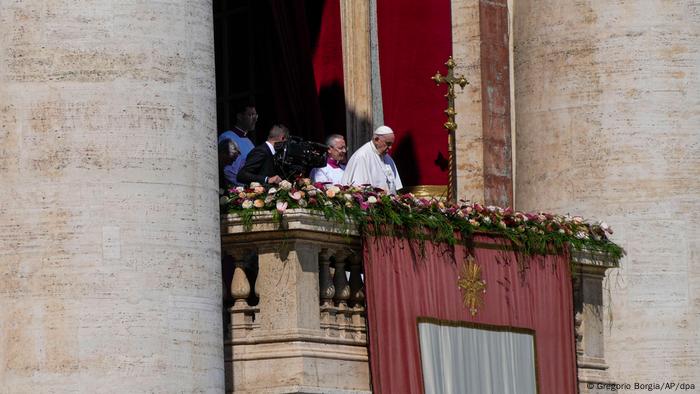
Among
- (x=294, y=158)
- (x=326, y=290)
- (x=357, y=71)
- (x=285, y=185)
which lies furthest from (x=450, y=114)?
(x=285, y=185)

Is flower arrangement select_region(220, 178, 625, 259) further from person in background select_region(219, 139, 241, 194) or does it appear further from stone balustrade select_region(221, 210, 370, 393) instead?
person in background select_region(219, 139, 241, 194)

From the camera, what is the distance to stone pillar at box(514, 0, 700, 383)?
2327cm

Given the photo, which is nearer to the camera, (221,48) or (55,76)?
(55,76)

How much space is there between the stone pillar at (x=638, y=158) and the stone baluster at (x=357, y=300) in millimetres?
4279

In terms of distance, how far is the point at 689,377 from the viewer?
914 inches

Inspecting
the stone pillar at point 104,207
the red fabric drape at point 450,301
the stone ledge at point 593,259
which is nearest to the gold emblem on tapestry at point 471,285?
the red fabric drape at point 450,301

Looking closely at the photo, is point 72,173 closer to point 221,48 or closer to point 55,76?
point 55,76

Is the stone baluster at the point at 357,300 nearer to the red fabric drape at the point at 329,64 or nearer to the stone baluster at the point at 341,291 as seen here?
the stone baluster at the point at 341,291

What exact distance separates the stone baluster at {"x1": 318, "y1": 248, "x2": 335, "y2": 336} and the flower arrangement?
356mm

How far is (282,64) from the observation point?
23.9m

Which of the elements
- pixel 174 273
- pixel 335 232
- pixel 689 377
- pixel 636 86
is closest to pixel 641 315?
pixel 689 377

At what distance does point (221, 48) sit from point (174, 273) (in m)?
7.93

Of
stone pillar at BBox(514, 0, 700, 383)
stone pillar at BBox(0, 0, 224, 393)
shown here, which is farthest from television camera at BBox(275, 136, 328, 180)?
stone pillar at BBox(514, 0, 700, 383)

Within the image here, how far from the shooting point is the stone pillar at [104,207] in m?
17.2
